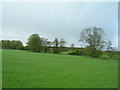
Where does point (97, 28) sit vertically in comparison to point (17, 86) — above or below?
above

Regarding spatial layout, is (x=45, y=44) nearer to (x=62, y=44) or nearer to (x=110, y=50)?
(x=62, y=44)

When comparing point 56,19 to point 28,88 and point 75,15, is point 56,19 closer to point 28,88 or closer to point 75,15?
point 75,15

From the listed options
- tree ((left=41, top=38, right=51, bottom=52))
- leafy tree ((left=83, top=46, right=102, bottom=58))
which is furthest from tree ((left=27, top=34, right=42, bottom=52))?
leafy tree ((left=83, top=46, right=102, bottom=58))

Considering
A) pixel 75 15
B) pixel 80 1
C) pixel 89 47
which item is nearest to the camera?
pixel 80 1

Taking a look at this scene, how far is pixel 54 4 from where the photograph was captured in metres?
7.46

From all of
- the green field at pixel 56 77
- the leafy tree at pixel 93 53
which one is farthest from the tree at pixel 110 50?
the green field at pixel 56 77

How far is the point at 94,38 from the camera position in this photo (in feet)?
64.5

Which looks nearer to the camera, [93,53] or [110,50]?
[110,50]

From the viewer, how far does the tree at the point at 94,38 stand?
19.4 metres

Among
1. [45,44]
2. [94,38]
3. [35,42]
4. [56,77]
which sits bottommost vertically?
[56,77]

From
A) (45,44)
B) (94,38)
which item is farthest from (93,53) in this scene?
(45,44)

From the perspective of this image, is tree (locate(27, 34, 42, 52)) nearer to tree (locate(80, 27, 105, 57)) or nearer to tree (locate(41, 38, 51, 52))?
tree (locate(41, 38, 51, 52))

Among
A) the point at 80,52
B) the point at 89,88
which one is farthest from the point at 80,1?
the point at 80,52

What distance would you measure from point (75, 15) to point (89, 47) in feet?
38.8
